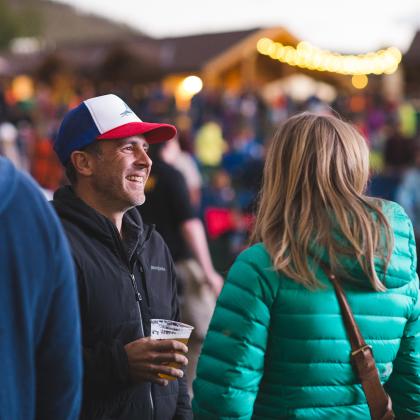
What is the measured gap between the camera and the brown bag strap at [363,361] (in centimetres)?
250

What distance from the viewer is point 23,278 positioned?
1.72 metres

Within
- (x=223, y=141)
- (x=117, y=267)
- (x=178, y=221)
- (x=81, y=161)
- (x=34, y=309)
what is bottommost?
(x=223, y=141)

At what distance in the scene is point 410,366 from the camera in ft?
8.89

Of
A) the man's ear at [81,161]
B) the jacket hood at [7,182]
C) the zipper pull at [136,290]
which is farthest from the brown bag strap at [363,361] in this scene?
the jacket hood at [7,182]

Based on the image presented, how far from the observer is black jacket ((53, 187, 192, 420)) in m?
2.69

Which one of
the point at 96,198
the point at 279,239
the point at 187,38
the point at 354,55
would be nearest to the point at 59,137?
the point at 96,198

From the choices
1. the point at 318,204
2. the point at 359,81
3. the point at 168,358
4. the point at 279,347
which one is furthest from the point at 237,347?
the point at 359,81

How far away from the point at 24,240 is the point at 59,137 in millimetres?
1394

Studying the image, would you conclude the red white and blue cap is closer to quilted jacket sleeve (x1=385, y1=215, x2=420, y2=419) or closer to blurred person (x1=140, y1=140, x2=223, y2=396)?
quilted jacket sleeve (x1=385, y1=215, x2=420, y2=419)

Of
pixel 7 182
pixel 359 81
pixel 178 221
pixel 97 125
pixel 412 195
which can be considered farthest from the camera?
pixel 359 81

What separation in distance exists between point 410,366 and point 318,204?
0.63 m

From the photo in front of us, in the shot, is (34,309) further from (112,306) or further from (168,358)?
(112,306)

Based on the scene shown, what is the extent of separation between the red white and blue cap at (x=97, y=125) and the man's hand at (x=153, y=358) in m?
0.78

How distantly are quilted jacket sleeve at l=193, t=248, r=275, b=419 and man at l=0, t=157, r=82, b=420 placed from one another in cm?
67
